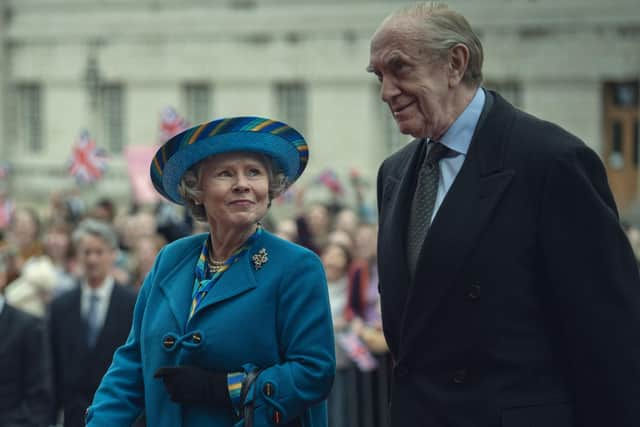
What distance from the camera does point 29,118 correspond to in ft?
107

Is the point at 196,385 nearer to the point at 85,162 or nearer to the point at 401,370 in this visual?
the point at 401,370

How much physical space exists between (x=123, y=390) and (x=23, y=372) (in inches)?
96.6

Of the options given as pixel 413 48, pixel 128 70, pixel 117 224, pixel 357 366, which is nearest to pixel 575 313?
pixel 413 48

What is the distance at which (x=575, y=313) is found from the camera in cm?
328

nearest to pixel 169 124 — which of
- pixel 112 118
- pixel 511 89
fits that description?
pixel 511 89

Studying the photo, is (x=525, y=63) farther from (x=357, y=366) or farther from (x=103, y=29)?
(x=357, y=366)

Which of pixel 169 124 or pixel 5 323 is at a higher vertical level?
pixel 169 124

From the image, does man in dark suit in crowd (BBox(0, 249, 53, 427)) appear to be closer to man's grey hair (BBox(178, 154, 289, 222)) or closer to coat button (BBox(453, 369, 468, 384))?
man's grey hair (BBox(178, 154, 289, 222))

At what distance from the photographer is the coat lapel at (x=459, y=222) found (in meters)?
3.40

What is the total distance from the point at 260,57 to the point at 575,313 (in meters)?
26.3

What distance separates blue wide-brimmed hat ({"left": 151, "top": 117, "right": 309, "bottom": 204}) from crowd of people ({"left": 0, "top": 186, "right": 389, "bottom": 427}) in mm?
1292

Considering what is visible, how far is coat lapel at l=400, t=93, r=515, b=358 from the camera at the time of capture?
3398mm

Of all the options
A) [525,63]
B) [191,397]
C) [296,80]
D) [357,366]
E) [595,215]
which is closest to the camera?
[595,215]

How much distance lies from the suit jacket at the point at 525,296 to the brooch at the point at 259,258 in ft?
1.92
